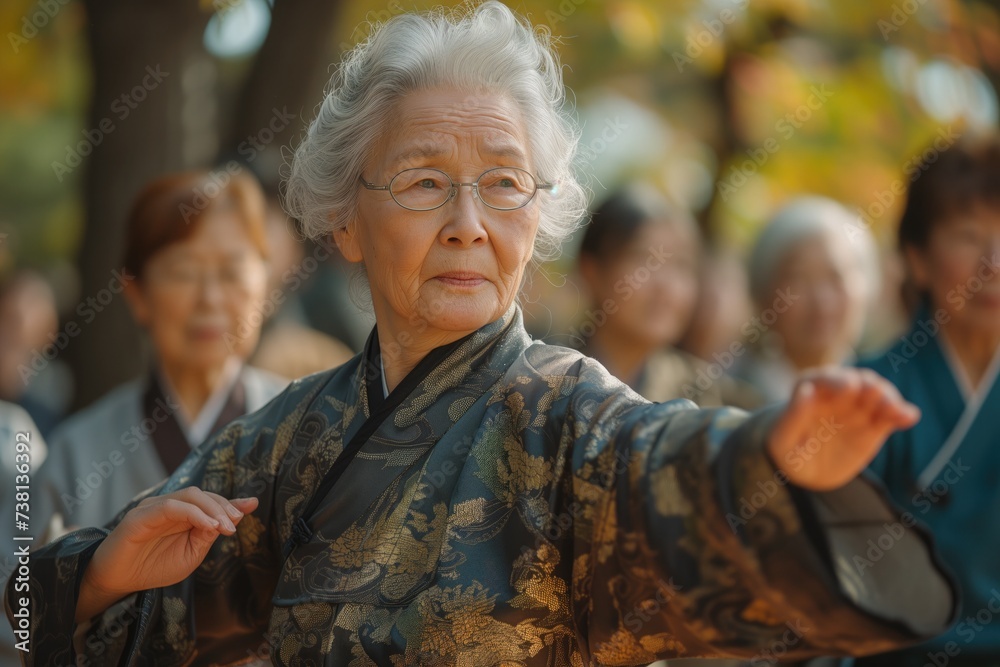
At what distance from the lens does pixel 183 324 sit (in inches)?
158

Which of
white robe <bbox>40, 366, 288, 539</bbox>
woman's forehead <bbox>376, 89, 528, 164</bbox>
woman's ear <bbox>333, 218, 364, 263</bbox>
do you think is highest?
woman's forehead <bbox>376, 89, 528, 164</bbox>

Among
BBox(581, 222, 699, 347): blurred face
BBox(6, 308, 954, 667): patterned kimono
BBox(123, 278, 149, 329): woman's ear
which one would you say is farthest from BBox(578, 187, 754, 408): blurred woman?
BBox(6, 308, 954, 667): patterned kimono

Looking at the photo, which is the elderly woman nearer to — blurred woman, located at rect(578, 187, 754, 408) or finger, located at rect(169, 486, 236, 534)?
finger, located at rect(169, 486, 236, 534)

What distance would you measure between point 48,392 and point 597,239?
13.2 ft

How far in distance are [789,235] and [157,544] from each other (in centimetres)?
338

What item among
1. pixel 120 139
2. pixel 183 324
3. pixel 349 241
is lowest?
pixel 183 324

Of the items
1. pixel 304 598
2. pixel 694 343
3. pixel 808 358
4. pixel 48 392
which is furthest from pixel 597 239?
pixel 48 392

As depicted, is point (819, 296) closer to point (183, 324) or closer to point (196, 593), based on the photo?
point (183, 324)

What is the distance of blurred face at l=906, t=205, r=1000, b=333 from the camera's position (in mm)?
3303

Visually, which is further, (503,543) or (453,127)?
(453,127)

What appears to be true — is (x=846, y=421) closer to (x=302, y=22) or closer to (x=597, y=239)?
(x=597, y=239)

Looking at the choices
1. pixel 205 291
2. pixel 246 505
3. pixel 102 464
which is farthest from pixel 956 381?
pixel 102 464

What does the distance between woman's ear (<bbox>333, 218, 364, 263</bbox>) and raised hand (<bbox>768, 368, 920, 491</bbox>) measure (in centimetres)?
116

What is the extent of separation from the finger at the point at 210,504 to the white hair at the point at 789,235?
3.28 metres
